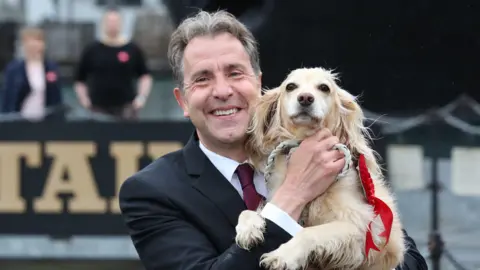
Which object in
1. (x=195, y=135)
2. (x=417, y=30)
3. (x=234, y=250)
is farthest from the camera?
(x=417, y=30)

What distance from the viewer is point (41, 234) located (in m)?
6.04

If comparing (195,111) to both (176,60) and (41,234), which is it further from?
(41,234)

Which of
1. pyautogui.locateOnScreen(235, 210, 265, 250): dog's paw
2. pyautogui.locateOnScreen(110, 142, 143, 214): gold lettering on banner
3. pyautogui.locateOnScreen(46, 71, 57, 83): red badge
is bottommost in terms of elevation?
pyautogui.locateOnScreen(110, 142, 143, 214): gold lettering on banner

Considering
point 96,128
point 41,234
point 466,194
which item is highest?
point 96,128

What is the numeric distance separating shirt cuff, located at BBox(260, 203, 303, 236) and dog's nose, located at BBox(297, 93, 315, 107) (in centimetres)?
33

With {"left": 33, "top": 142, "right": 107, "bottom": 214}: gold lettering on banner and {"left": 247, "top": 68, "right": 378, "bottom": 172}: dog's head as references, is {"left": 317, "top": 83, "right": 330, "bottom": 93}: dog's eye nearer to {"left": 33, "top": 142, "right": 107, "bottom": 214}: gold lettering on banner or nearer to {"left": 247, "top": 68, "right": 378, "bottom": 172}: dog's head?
{"left": 247, "top": 68, "right": 378, "bottom": 172}: dog's head

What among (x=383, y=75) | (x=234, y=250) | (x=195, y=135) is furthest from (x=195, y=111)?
(x=383, y=75)

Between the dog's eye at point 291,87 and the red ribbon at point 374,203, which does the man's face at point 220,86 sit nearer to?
the dog's eye at point 291,87

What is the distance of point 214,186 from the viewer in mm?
2482

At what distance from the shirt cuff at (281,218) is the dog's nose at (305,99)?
33 centimetres

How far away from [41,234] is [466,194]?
125 inches

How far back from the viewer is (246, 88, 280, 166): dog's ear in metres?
2.54

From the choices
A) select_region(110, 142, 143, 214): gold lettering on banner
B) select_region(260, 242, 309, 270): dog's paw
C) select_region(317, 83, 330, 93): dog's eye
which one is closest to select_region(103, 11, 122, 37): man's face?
select_region(110, 142, 143, 214): gold lettering on banner

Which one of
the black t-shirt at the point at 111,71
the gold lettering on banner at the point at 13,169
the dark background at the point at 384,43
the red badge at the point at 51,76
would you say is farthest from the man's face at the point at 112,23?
the gold lettering on banner at the point at 13,169
